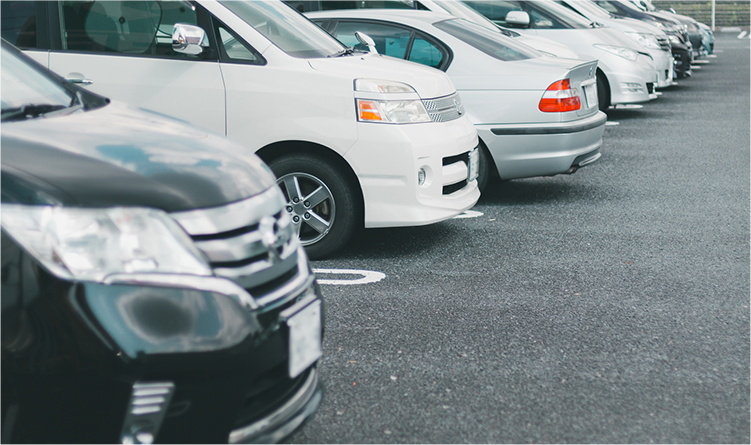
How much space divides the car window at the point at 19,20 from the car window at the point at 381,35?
2424 millimetres

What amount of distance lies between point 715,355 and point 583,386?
713 millimetres

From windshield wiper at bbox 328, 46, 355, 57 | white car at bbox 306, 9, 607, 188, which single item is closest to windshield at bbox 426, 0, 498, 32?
white car at bbox 306, 9, 607, 188

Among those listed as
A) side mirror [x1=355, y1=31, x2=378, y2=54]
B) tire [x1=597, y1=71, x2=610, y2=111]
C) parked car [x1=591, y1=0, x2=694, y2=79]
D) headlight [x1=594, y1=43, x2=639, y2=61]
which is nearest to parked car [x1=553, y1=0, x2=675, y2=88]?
headlight [x1=594, y1=43, x2=639, y2=61]

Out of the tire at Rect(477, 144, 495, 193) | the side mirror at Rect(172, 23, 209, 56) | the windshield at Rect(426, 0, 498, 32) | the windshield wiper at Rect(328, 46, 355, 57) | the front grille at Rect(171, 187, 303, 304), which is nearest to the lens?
the front grille at Rect(171, 187, 303, 304)

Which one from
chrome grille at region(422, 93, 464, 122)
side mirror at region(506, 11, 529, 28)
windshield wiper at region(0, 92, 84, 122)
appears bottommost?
chrome grille at region(422, 93, 464, 122)

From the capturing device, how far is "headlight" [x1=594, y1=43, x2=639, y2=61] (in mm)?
10812

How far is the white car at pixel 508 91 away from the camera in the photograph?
628 centimetres

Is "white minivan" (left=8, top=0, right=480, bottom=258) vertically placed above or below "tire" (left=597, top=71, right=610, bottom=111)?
above

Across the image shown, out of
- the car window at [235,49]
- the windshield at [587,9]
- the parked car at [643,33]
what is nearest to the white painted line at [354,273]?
the car window at [235,49]

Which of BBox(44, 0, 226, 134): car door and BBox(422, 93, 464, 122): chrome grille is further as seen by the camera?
BBox(422, 93, 464, 122): chrome grille

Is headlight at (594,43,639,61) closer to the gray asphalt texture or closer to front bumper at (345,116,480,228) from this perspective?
the gray asphalt texture

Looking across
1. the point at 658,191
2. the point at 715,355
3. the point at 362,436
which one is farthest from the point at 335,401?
the point at 658,191

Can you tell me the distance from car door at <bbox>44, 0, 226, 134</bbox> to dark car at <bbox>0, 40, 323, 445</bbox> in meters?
2.73

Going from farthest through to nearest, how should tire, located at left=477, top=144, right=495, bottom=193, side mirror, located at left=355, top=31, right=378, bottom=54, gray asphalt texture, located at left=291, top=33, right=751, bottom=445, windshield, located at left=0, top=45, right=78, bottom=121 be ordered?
tire, located at left=477, top=144, right=495, bottom=193 < side mirror, located at left=355, top=31, right=378, bottom=54 < gray asphalt texture, located at left=291, top=33, right=751, bottom=445 < windshield, located at left=0, top=45, right=78, bottom=121
